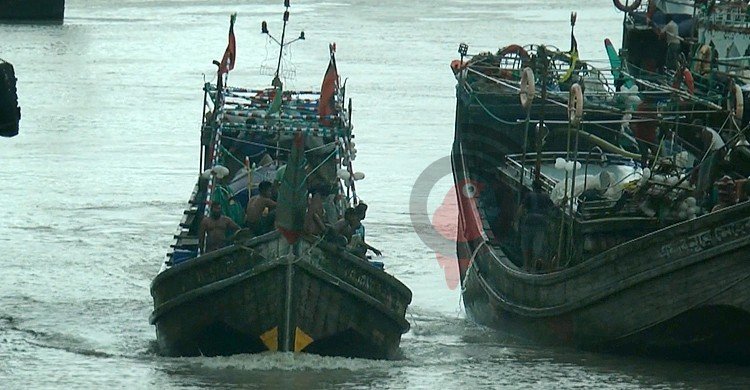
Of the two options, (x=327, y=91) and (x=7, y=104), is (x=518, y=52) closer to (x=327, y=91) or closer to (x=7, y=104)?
(x=327, y=91)

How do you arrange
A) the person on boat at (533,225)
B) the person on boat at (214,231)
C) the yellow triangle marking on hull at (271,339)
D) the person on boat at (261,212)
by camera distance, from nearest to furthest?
the yellow triangle marking on hull at (271,339), the person on boat at (261,212), the person on boat at (214,231), the person on boat at (533,225)

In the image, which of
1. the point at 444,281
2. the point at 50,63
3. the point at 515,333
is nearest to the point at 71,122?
the point at 50,63

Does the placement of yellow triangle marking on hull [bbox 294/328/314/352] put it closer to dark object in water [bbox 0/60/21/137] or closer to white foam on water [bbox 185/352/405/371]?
white foam on water [bbox 185/352/405/371]

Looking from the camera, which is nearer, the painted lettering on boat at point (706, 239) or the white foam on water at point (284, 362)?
the painted lettering on boat at point (706, 239)

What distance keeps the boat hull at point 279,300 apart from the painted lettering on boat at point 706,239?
292 cm

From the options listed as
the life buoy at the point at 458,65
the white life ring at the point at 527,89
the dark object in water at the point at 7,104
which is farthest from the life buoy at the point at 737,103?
the dark object in water at the point at 7,104

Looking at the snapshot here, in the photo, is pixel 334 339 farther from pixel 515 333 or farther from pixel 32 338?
pixel 32 338

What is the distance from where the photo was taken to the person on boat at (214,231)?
17984 mm

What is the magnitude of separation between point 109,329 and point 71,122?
21.9 m

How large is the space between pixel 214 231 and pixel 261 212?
566 millimetres

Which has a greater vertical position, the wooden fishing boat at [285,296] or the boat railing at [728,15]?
the boat railing at [728,15]

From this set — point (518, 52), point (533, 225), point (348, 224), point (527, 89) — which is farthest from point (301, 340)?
point (518, 52)

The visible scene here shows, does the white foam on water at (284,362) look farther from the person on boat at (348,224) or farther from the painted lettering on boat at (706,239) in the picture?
the painted lettering on boat at (706,239)

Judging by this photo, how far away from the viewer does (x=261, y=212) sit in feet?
59.2
